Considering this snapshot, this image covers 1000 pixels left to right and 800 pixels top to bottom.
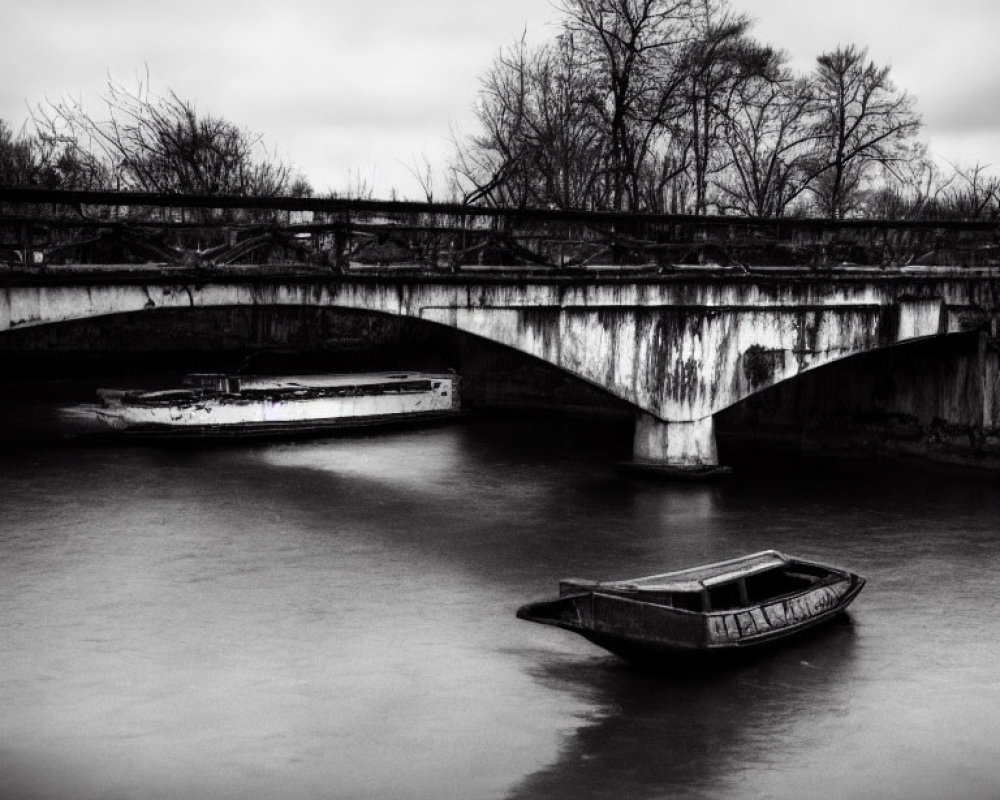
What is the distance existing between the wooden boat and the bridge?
31.6ft

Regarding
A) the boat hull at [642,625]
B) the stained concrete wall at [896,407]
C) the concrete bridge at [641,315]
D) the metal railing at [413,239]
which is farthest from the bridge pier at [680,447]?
the boat hull at [642,625]

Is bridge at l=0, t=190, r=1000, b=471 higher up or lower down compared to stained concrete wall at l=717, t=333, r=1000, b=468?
higher up

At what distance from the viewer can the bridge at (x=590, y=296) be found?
2297 centimetres

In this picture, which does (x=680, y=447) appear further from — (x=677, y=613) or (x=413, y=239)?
(x=677, y=613)

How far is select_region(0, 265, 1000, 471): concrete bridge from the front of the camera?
2372 centimetres

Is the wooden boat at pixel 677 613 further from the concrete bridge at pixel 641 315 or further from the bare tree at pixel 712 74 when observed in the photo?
the bare tree at pixel 712 74

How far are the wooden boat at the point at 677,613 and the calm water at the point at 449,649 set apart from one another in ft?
1.60

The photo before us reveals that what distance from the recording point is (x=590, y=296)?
88.4 feet

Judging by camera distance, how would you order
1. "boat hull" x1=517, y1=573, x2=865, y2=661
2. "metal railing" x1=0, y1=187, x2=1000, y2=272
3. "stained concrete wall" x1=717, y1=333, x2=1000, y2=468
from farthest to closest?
"stained concrete wall" x1=717, y1=333, x2=1000, y2=468 → "metal railing" x1=0, y1=187, x2=1000, y2=272 → "boat hull" x1=517, y1=573, x2=865, y2=661

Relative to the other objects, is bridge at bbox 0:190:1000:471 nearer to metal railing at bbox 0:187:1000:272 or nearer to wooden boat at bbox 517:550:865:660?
metal railing at bbox 0:187:1000:272

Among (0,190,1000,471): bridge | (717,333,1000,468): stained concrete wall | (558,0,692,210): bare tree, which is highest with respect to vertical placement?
(558,0,692,210): bare tree

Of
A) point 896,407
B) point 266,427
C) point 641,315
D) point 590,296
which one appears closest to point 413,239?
point 590,296

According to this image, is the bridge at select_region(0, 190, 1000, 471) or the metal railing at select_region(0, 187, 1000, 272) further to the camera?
the metal railing at select_region(0, 187, 1000, 272)

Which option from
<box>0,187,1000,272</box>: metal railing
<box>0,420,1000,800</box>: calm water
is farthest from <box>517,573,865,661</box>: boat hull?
<box>0,187,1000,272</box>: metal railing
